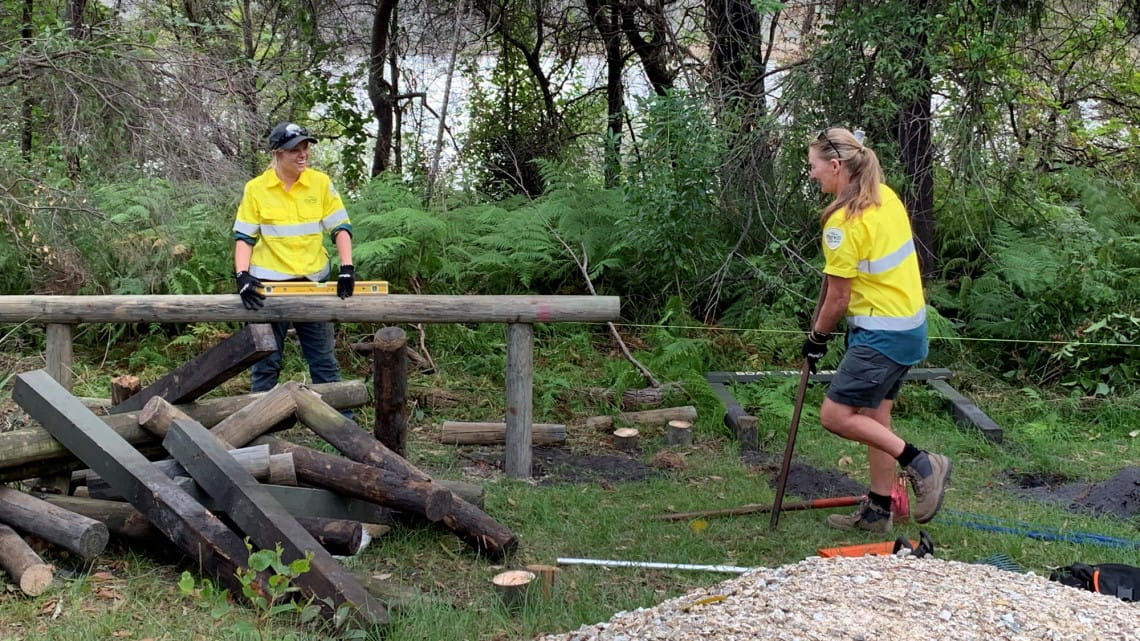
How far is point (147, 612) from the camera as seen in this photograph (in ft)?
13.6

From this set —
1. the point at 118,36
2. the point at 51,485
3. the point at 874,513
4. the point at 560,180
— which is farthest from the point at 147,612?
the point at 560,180

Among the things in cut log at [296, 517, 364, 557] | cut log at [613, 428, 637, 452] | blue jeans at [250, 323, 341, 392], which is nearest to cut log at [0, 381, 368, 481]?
blue jeans at [250, 323, 341, 392]

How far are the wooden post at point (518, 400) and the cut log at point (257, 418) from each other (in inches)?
57.5

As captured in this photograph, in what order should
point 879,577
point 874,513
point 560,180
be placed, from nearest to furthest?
point 879,577, point 874,513, point 560,180

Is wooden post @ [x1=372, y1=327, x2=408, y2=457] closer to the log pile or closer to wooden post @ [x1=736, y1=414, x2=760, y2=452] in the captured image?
the log pile

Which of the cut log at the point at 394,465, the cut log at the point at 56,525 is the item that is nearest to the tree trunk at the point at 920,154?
the cut log at the point at 394,465

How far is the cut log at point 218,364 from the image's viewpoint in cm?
552

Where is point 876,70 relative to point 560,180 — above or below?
above

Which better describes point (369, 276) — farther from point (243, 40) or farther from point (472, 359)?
point (243, 40)

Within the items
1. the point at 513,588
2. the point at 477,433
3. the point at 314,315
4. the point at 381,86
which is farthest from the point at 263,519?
the point at 381,86

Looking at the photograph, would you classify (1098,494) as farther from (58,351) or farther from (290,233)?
(58,351)

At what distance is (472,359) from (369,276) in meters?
1.34

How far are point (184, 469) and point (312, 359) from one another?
1906 mm

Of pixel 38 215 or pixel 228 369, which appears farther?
pixel 38 215
